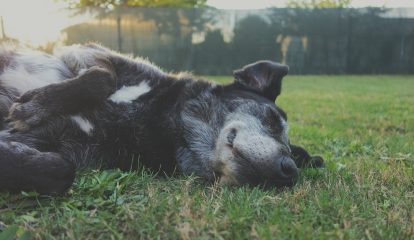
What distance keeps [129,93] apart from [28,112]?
74 cm

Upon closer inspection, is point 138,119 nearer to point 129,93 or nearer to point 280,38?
point 129,93

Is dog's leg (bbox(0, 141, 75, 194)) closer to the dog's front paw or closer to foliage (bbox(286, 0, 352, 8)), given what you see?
the dog's front paw

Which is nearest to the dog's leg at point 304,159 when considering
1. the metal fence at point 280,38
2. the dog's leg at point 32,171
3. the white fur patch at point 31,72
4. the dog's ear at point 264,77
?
the dog's ear at point 264,77

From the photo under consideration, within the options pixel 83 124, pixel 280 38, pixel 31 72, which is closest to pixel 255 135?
pixel 83 124

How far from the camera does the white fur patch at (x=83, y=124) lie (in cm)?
311

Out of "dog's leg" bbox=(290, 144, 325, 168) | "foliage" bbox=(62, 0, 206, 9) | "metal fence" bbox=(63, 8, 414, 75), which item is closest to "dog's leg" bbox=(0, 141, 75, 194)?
"dog's leg" bbox=(290, 144, 325, 168)

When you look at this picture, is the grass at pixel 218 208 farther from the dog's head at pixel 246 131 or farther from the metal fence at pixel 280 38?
the metal fence at pixel 280 38

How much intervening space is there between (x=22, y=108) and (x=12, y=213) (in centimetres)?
99

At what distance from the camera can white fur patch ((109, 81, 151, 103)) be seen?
3.36 meters

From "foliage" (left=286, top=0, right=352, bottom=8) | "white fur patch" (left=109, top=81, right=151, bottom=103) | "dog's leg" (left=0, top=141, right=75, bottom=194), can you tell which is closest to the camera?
"dog's leg" (left=0, top=141, right=75, bottom=194)

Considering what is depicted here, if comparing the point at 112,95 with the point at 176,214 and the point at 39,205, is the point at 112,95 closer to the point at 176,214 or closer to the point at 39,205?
the point at 39,205

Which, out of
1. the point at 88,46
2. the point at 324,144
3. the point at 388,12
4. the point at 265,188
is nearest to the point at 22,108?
the point at 88,46

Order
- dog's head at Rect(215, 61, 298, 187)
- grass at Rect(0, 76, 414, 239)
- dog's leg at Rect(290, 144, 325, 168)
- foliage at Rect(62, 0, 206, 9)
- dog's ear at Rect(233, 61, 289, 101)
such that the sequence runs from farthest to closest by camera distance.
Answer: foliage at Rect(62, 0, 206, 9) → dog's ear at Rect(233, 61, 289, 101) → dog's leg at Rect(290, 144, 325, 168) → dog's head at Rect(215, 61, 298, 187) → grass at Rect(0, 76, 414, 239)

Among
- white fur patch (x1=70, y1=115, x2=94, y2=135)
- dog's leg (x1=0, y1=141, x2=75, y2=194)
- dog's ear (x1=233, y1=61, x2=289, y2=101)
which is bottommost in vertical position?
dog's leg (x1=0, y1=141, x2=75, y2=194)
